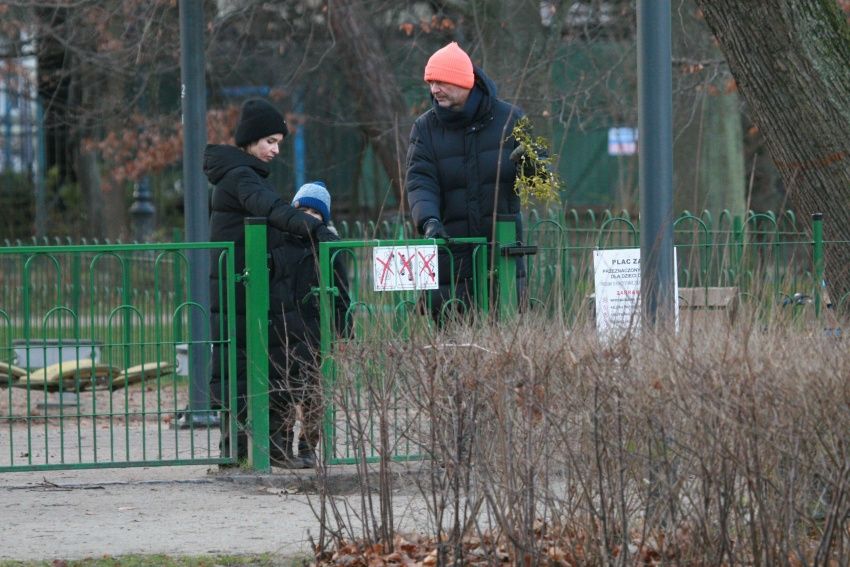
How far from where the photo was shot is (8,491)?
24.3 feet

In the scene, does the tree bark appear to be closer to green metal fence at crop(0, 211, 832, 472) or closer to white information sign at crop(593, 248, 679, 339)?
green metal fence at crop(0, 211, 832, 472)

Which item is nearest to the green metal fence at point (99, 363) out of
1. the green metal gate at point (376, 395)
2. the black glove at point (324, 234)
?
the black glove at point (324, 234)

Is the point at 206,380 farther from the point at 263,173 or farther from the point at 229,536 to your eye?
the point at 229,536

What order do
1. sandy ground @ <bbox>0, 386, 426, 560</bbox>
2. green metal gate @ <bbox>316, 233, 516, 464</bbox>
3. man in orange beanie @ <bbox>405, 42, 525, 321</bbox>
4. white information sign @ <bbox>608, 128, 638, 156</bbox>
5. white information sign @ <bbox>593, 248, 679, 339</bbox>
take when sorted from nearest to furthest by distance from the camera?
green metal gate @ <bbox>316, 233, 516, 464</bbox>, sandy ground @ <bbox>0, 386, 426, 560</bbox>, white information sign @ <bbox>593, 248, 679, 339</bbox>, man in orange beanie @ <bbox>405, 42, 525, 321</bbox>, white information sign @ <bbox>608, 128, 638, 156</bbox>

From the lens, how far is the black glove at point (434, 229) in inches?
285

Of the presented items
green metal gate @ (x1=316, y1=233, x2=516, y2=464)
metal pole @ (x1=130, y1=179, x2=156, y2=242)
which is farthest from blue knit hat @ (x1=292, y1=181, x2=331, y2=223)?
metal pole @ (x1=130, y1=179, x2=156, y2=242)

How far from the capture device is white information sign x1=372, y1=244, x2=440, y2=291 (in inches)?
269

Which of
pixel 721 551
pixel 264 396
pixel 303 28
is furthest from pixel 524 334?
pixel 303 28

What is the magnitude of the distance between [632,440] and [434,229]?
110 inches

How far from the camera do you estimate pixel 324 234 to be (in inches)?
291

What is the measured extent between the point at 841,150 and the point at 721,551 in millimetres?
3642

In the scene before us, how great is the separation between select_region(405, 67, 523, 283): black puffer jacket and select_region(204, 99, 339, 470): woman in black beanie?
23.1 inches

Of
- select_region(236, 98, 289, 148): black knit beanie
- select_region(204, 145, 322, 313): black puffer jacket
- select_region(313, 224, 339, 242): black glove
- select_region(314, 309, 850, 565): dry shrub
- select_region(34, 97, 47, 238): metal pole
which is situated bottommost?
select_region(314, 309, 850, 565): dry shrub

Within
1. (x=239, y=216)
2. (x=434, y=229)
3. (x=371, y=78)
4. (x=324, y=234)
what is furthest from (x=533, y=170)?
(x=371, y=78)
